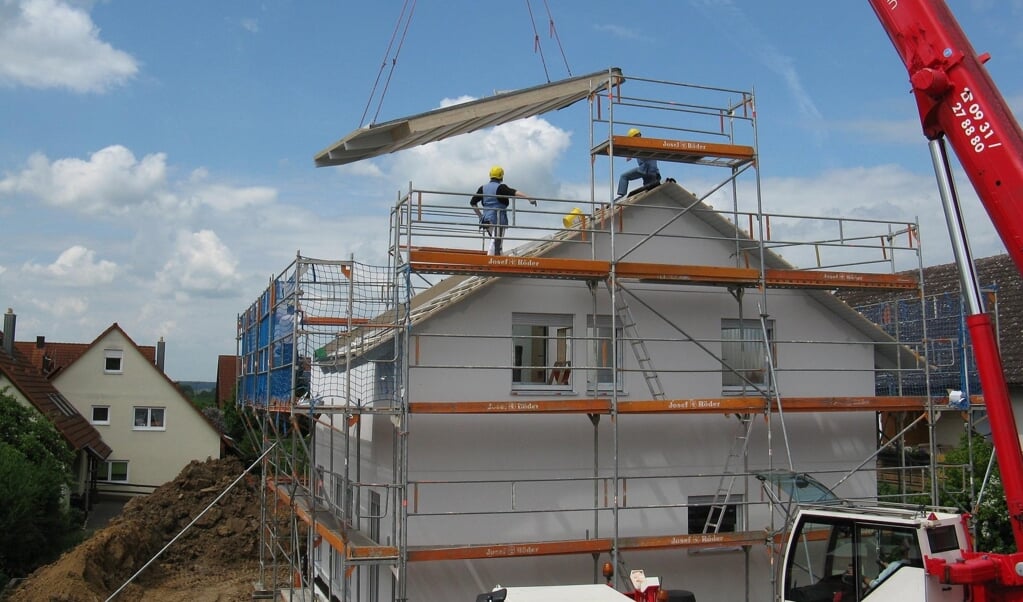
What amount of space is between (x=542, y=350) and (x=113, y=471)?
30.0m

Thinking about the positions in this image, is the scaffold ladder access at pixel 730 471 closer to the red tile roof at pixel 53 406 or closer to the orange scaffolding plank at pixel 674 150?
the orange scaffolding plank at pixel 674 150

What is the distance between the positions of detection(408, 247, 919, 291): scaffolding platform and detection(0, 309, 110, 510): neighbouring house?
68.1ft

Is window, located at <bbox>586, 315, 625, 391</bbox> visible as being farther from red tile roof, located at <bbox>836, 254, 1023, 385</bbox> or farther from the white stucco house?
red tile roof, located at <bbox>836, 254, 1023, 385</bbox>

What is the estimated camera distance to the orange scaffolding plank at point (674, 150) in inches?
540

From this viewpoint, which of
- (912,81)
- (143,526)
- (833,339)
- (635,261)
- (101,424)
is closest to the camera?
(912,81)

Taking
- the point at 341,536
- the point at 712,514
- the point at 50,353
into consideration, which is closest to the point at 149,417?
the point at 50,353

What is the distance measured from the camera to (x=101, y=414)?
39.2 meters

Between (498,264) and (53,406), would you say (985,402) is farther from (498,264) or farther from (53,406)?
(53,406)

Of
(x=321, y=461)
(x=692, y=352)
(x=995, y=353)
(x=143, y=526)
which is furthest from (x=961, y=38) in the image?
(x=143, y=526)

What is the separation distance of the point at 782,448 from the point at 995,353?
5954 millimetres

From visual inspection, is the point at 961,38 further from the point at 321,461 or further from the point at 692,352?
the point at 321,461

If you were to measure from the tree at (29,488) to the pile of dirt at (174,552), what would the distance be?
1.33m

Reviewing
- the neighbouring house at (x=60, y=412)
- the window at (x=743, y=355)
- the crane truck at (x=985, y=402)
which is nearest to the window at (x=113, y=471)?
the neighbouring house at (x=60, y=412)

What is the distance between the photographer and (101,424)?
38.9 m
